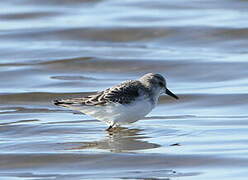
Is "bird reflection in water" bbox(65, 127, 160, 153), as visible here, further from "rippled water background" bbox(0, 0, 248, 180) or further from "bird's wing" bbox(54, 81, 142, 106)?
"bird's wing" bbox(54, 81, 142, 106)

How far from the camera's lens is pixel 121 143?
373 inches

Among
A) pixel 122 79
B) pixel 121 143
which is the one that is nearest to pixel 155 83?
pixel 121 143

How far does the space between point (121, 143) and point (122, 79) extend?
13.3 feet

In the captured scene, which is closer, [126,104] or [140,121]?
[126,104]

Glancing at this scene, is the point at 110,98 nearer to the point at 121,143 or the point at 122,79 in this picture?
the point at 121,143

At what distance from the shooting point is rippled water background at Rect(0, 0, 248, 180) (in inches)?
329

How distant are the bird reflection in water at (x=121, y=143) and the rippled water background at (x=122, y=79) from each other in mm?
11

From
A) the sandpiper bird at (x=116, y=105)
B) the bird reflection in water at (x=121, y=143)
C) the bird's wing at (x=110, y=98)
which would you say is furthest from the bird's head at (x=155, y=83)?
the bird reflection in water at (x=121, y=143)

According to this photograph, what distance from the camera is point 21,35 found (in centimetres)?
1678

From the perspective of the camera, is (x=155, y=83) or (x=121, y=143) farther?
(x=155, y=83)

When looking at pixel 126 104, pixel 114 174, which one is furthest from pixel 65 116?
pixel 114 174

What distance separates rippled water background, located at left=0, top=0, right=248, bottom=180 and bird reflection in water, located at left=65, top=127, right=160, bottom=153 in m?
0.01

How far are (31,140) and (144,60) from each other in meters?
5.33

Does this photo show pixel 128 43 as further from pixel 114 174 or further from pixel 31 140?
pixel 114 174
